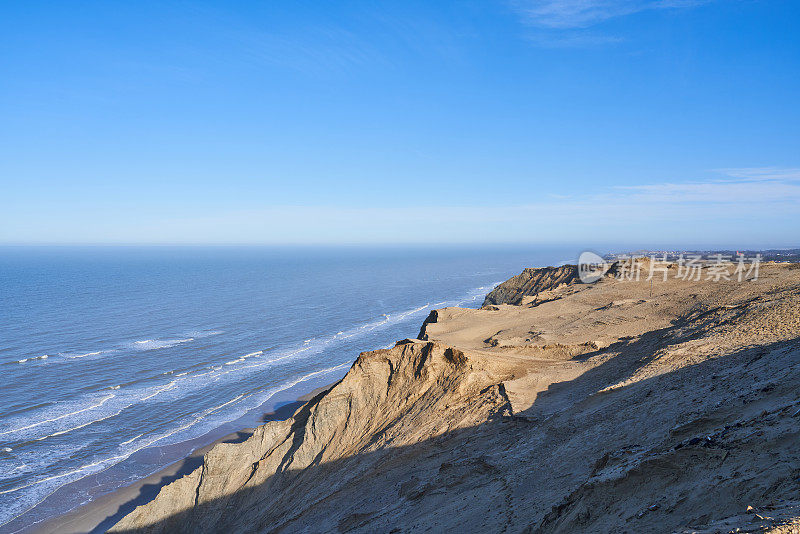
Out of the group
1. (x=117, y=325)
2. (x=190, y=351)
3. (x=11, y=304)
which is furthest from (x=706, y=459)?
(x=11, y=304)

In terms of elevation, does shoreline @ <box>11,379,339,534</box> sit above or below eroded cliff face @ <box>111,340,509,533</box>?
below

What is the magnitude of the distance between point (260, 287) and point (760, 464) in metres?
104

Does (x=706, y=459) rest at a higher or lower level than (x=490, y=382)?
higher

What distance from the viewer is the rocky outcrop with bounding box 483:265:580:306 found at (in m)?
51.4

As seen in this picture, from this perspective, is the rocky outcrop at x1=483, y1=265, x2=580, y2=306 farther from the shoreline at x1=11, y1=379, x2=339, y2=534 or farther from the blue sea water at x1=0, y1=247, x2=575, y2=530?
the shoreline at x1=11, y1=379, x2=339, y2=534

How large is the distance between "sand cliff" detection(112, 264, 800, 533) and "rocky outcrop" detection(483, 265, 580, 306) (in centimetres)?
2236

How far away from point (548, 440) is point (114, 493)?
25.1m

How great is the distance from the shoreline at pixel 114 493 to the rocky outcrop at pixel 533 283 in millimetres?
32418

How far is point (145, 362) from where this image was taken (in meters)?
45.7

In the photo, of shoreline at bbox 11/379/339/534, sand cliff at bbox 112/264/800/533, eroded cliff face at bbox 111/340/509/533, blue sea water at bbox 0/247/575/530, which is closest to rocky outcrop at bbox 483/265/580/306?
blue sea water at bbox 0/247/575/530

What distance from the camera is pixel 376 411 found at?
66.7 feet

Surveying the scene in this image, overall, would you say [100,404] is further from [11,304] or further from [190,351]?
[11,304]

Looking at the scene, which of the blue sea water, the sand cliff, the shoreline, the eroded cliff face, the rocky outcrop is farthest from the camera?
the rocky outcrop

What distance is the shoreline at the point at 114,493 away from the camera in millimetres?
23703
